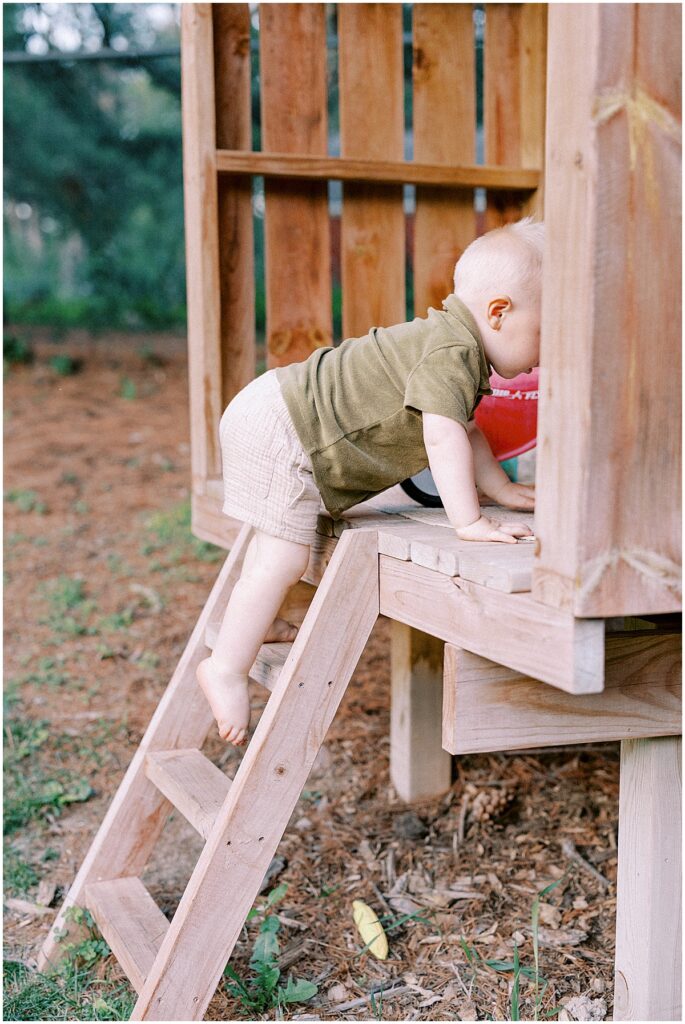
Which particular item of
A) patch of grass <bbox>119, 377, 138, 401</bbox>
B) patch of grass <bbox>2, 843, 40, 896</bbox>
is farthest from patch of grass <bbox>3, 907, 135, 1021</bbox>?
patch of grass <bbox>119, 377, 138, 401</bbox>

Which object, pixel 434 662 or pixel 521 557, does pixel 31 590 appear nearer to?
pixel 434 662

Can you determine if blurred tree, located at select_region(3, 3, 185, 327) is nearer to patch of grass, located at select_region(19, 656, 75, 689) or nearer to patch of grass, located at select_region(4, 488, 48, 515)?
patch of grass, located at select_region(4, 488, 48, 515)

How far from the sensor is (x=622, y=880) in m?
1.98

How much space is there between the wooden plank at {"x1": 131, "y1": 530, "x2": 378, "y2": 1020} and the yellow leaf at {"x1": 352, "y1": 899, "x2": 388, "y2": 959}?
1.90 ft

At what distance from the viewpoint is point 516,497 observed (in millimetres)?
2420

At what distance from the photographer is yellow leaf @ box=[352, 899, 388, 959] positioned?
255cm

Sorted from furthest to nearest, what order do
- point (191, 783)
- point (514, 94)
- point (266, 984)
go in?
point (514, 94)
point (191, 783)
point (266, 984)

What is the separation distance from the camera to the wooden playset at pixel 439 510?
145 cm

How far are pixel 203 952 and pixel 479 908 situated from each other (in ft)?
3.09

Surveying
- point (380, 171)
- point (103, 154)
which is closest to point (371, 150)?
point (380, 171)

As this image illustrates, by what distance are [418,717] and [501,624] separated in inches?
67.9

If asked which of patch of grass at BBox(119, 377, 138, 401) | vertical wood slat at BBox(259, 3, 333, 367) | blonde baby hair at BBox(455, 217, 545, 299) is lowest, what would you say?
patch of grass at BBox(119, 377, 138, 401)

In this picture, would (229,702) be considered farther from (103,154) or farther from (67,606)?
(103,154)

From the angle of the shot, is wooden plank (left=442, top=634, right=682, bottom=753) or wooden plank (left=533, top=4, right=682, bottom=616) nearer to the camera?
wooden plank (left=533, top=4, right=682, bottom=616)
